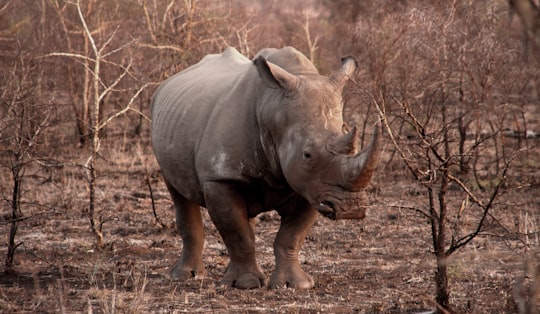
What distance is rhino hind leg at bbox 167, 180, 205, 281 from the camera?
Result: 7.80 metres

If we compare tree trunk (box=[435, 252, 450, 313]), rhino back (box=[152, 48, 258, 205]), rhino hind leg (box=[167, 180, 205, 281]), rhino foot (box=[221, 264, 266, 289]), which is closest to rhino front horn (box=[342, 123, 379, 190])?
tree trunk (box=[435, 252, 450, 313])

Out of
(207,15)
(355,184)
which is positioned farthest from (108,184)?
(355,184)

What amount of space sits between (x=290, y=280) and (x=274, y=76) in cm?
148

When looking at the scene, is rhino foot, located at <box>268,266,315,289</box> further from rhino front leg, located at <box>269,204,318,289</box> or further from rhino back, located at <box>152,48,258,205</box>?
rhino back, located at <box>152,48,258,205</box>

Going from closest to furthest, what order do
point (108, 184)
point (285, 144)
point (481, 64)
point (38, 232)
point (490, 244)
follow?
point (285, 144), point (490, 244), point (38, 232), point (481, 64), point (108, 184)

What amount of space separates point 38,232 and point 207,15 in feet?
18.5

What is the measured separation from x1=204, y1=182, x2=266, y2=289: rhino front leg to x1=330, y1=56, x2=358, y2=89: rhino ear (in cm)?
106

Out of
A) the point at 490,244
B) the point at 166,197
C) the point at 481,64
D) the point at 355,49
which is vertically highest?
the point at 355,49

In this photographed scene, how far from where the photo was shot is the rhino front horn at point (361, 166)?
5.57 m

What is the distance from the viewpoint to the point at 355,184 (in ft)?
19.2

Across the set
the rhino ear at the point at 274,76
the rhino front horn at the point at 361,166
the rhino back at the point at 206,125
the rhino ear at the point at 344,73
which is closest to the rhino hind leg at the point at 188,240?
the rhino back at the point at 206,125

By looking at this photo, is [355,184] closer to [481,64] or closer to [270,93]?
[270,93]

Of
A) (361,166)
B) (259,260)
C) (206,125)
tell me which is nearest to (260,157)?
(206,125)

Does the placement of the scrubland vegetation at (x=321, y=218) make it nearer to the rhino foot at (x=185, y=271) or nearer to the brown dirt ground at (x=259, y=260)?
the brown dirt ground at (x=259, y=260)
